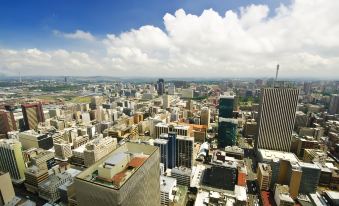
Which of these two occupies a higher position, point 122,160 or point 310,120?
point 122,160

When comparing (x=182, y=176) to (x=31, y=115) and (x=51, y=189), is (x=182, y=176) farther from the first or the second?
(x=31, y=115)

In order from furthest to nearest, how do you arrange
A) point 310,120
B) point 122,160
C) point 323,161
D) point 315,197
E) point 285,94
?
point 310,120 → point 285,94 → point 323,161 → point 315,197 → point 122,160

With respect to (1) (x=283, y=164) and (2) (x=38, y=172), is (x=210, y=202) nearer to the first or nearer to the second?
(1) (x=283, y=164)

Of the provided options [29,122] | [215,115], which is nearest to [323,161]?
[215,115]

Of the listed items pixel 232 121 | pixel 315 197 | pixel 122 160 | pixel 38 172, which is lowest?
pixel 315 197

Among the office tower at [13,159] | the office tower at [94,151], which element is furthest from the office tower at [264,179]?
the office tower at [13,159]

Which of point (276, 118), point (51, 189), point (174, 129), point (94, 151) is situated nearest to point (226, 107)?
point (276, 118)
